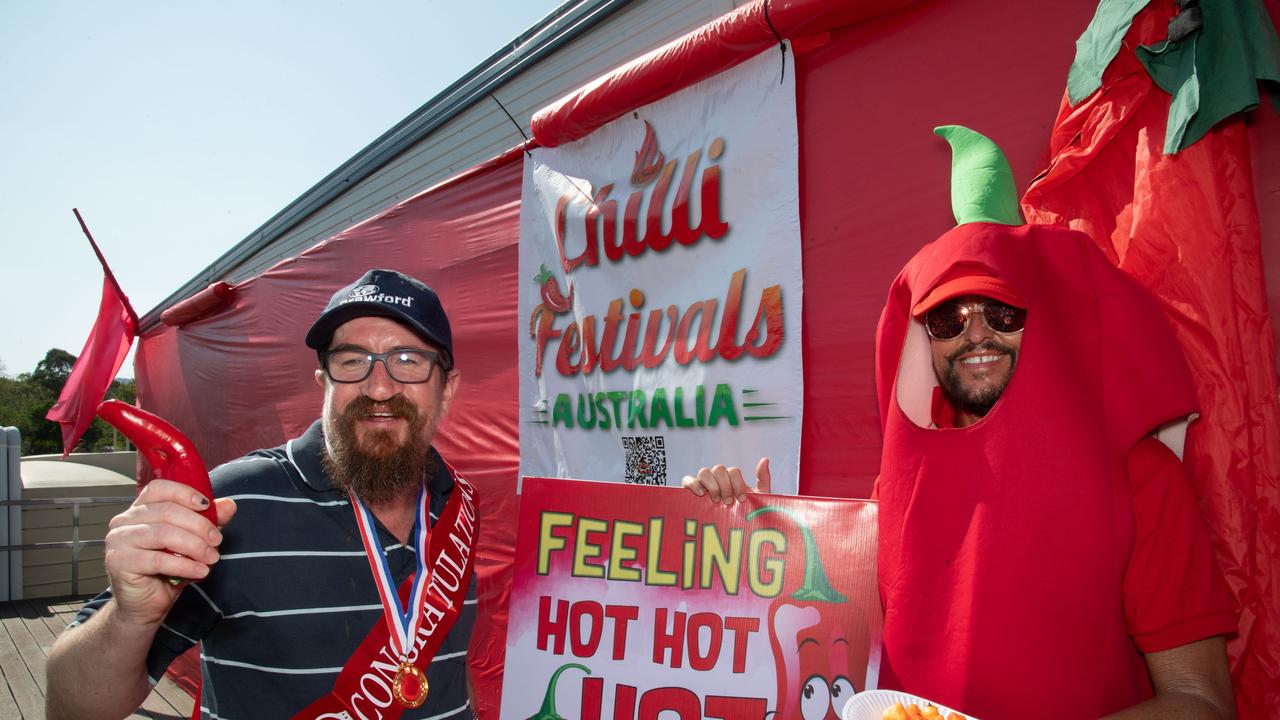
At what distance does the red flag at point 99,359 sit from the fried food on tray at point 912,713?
1133 cm

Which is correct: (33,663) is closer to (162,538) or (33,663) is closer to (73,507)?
(73,507)

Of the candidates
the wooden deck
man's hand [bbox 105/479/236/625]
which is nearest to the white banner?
man's hand [bbox 105/479/236/625]

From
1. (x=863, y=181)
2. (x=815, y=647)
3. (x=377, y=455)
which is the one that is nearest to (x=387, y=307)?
(x=377, y=455)

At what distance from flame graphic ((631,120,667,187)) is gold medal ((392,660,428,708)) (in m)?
2.20

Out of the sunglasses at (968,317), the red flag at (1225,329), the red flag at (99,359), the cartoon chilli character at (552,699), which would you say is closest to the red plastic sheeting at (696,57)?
the red flag at (1225,329)

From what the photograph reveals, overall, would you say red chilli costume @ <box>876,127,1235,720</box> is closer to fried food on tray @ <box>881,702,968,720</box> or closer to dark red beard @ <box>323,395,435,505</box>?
fried food on tray @ <box>881,702,968,720</box>

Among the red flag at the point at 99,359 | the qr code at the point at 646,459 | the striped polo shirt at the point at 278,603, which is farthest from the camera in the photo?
the red flag at the point at 99,359

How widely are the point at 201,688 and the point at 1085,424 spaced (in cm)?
209

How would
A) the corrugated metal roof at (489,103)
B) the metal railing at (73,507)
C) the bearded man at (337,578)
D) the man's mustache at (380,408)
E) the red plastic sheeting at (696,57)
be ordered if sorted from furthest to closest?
the metal railing at (73,507), the corrugated metal roof at (489,103), the red plastic sheeting at (696,57), the man's mustache at (380,408), the bearded man at (337,578)

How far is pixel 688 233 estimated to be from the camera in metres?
2.92

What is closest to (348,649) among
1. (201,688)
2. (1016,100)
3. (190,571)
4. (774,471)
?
(201,688)

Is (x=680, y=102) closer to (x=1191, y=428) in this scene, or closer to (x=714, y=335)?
(x=714, y=335)

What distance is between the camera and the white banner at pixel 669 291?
264 cm

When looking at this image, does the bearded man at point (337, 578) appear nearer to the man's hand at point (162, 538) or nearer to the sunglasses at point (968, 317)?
the man's hand at point (162, 538)
